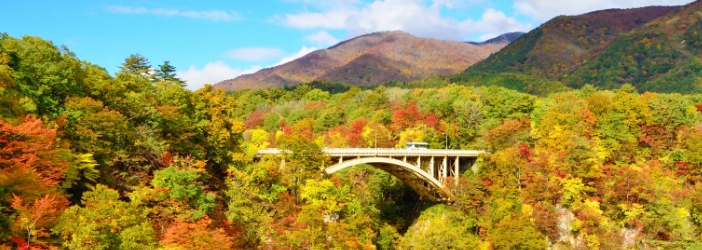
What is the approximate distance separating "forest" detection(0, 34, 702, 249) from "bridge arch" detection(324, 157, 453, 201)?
3.72 feet

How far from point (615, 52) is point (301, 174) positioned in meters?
140

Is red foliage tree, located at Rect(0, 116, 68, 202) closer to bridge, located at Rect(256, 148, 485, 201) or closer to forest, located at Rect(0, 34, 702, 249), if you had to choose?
forest, located at Rect(0, 34, 702, 249)

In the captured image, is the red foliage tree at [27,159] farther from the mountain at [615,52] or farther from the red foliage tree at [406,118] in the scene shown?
the mountain at [615,52]

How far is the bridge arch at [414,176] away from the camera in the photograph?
38.5 m

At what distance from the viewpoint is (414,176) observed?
42969 mm

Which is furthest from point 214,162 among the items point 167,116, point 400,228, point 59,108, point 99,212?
point 400,228

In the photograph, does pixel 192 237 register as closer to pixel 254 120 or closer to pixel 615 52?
pixel 254 120

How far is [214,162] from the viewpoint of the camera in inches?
1288

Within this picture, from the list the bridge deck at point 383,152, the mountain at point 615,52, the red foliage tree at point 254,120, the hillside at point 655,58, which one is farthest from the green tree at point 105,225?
the hillside at point 655,58

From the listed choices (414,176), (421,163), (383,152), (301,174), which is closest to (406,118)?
(421,163)

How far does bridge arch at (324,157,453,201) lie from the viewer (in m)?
38.5

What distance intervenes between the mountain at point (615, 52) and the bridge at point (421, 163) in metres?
79.9

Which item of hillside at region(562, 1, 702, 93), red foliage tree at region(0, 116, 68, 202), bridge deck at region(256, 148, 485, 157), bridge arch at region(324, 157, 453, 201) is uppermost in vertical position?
hillside at region(562, 1, 702, 93)

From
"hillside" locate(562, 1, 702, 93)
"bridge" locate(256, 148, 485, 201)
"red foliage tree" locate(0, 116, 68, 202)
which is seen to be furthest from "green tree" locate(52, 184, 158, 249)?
"hillside" locate(562, 1, 702, 93)
